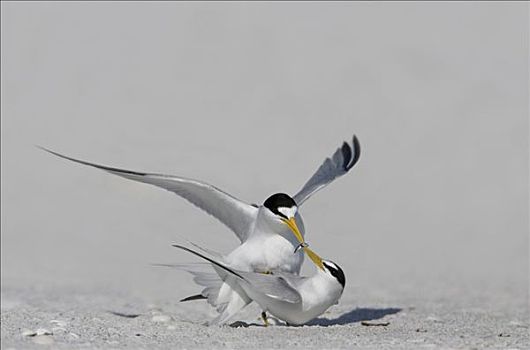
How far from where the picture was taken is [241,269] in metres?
5.98

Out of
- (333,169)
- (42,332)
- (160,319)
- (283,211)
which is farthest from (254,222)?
(42,332)

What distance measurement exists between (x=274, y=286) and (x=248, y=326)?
0.36 m

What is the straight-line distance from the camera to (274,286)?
223 inches

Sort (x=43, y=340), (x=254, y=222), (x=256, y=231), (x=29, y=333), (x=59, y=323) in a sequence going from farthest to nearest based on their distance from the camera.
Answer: (x=254, y=222) → (x=256, y=231) → (x=59, y=323) → (x=29, y=333) → (x=43, y=340)

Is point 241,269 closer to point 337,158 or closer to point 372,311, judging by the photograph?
point 372,311

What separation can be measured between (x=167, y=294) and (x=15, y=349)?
11.5 feet

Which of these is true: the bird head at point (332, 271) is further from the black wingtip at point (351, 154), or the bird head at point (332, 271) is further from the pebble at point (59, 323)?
the black wingtip at point (351, 154)

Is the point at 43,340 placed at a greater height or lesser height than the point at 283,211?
lesser

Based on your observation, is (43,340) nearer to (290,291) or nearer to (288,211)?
(290,291)

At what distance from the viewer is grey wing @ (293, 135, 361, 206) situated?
691 cm

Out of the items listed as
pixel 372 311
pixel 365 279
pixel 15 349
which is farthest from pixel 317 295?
pixel 365 279

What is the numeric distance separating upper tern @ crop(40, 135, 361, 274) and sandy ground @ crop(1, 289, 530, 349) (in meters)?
0.37

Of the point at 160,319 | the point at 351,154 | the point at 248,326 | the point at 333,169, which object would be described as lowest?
the point at 160,319

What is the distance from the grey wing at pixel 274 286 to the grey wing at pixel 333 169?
1153 mm
